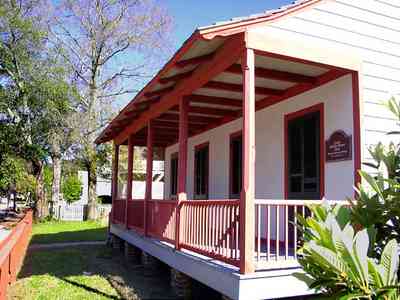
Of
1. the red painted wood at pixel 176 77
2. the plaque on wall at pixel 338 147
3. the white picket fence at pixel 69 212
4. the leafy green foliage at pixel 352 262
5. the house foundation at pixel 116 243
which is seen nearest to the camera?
the leafy green foliage at pixel 352 262

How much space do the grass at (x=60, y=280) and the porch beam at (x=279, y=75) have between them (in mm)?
4437

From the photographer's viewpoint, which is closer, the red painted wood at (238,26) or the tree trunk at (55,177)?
the red painted wood at (238,26)

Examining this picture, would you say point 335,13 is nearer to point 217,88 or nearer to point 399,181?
point 217,88

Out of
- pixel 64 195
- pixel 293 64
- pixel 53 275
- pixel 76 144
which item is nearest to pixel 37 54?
pixel 76 144

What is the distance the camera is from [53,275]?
9258mm

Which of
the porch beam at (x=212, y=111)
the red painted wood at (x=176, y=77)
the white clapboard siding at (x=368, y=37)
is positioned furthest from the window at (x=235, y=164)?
the white clapboard siding at (x=368, y=37)

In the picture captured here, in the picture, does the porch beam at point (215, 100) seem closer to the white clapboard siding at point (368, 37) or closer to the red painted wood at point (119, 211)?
the white clapboard siding at point (368, 37)

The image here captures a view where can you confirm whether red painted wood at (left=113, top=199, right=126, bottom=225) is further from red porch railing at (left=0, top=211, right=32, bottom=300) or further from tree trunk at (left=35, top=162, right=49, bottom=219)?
tree trunk at (left=35, top=162, right=49, bottom=219)

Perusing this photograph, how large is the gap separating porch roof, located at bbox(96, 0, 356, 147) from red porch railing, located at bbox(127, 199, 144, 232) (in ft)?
7.03

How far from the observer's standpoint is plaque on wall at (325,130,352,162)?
6.64 metres

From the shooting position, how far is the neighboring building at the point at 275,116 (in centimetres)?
543

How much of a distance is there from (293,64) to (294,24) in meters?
0.72

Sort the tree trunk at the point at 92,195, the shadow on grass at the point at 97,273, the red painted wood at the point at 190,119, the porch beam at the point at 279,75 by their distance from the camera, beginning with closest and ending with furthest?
the porch beam at the point at 279,75 < the shadow on grass at the point at 97,273 < the red painted wood at the point at 190,119 < the tree trunk at the point at 92,195

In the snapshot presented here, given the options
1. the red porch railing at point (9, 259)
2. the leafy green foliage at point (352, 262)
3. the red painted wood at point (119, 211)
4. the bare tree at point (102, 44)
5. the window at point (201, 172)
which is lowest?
the red porch railing at point (9, 259)
